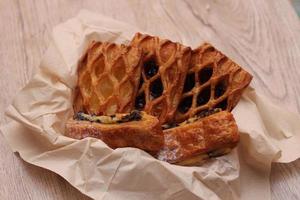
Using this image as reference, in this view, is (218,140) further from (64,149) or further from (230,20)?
(230,20)

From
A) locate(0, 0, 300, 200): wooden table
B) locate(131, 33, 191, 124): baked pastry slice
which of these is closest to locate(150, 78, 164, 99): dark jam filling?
locate(131, 33, 191, 124): baked pastry slice

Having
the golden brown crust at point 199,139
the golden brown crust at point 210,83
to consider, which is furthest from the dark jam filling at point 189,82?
the golden brown crust at point 199,139

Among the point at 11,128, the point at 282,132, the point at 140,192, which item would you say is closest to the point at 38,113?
the point at 11,128

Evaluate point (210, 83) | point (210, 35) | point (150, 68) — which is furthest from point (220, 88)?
point (210, 35)

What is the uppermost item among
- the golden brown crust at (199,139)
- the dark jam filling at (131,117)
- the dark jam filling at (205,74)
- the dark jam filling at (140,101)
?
the dark jam filling at (205,74)

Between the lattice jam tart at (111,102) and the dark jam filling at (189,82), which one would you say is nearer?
the lattice jam tart at (111,102)

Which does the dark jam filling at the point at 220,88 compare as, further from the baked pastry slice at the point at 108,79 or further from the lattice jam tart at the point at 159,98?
the baked pastry slice at the point at 108,79

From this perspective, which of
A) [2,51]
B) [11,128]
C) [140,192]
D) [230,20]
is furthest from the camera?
[230,20]

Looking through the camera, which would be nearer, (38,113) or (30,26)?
(38,113)
